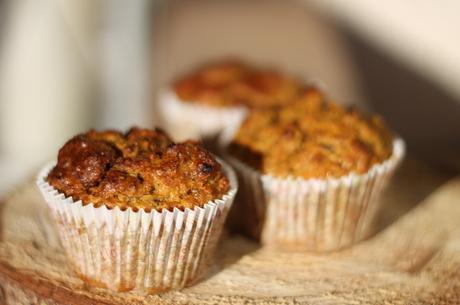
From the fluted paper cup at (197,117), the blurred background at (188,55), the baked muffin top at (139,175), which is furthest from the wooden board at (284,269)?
the blurred background at (188,55)

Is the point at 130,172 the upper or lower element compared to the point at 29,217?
upper

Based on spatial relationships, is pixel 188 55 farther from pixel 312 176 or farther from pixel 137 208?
pixel 137 208

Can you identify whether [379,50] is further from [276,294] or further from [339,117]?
[276,294]

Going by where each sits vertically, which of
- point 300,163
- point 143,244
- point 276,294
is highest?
point 300,163

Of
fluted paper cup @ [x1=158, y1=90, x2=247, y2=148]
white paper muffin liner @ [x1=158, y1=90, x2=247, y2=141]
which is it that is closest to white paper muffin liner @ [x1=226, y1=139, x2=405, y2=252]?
fluted paper cup @ [x1=158, y1=90, x2=247, y2=148]

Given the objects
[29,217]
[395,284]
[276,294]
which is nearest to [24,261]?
[29,217]
